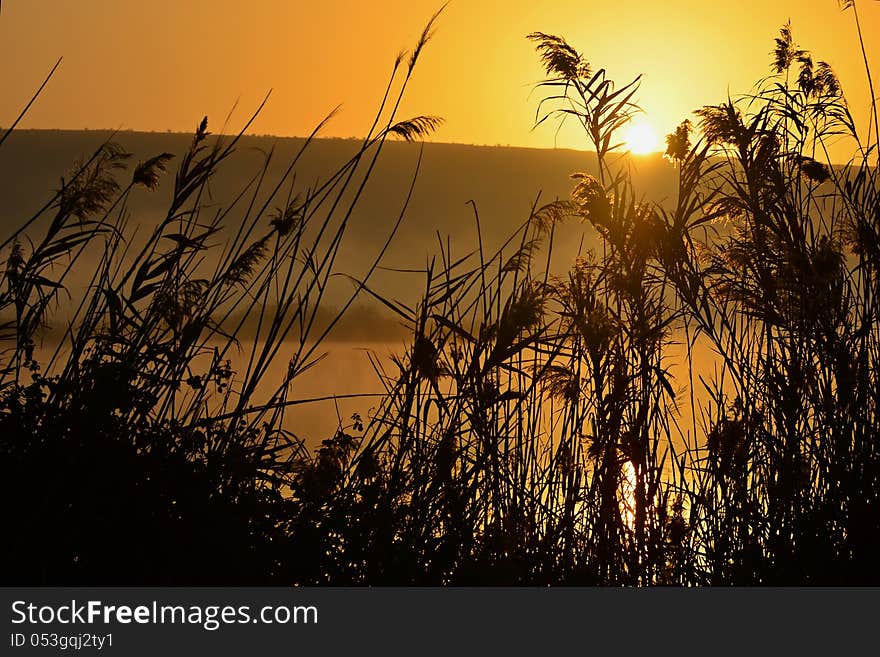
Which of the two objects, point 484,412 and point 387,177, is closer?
point 484,412

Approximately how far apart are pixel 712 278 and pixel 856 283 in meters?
0.41

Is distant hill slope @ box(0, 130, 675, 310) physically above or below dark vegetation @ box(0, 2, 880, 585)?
above

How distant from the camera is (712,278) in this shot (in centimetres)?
272

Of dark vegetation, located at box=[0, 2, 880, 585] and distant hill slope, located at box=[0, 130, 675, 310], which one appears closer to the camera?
dark vegetation, located at box=[0, 2, 880, 585]

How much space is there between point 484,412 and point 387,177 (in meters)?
39.1

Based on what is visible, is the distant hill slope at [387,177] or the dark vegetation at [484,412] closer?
the dark vegetation at [484,412]

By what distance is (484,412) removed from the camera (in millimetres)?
2322

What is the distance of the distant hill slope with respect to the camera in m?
35.6

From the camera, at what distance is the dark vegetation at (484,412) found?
6.42ft

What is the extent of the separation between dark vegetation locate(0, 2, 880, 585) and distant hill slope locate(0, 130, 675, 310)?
3001 cm

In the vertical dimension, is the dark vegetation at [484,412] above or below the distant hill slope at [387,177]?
below

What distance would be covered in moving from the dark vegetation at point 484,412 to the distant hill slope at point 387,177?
98.5ft

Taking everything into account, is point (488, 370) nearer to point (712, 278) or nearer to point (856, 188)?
point (712, 278)

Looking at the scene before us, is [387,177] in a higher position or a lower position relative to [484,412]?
higher
